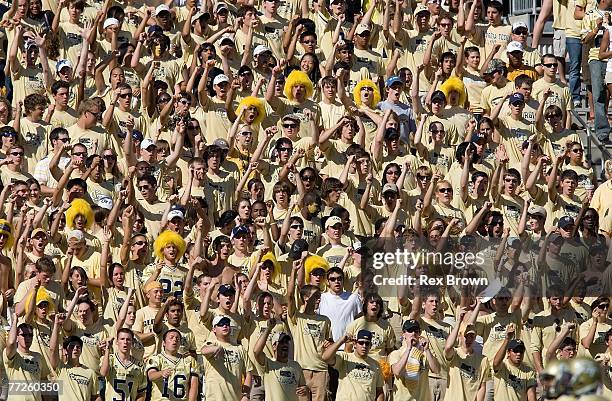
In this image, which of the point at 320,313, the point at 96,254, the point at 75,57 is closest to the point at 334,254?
the point at 320,313

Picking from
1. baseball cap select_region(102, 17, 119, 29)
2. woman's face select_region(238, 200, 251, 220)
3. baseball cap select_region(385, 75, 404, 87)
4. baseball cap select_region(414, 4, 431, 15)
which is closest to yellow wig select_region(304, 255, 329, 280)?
woman's face select_region(238, 200, 251, 220)

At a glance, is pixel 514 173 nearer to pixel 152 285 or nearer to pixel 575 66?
pixel 575 66

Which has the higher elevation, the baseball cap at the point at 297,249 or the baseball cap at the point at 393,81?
the baseball cap at the point at 393,81

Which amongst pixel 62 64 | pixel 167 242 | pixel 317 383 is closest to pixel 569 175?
pixel 317 383

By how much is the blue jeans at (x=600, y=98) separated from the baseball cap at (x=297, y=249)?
4865 millimetres

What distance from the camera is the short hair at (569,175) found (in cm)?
2505

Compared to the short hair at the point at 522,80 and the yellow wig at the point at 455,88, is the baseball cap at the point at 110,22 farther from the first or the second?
the short hair at the point at 522,80

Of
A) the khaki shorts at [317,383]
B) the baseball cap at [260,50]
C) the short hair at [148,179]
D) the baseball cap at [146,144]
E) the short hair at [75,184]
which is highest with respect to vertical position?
the baseball cap at [260,50]

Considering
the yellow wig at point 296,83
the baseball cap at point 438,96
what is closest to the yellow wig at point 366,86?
the yellow wig at point 296,83

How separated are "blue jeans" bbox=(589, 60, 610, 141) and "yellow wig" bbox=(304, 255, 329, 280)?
4.88 meters

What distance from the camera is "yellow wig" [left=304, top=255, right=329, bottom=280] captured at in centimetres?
2273

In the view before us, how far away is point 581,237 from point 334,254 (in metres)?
2.84

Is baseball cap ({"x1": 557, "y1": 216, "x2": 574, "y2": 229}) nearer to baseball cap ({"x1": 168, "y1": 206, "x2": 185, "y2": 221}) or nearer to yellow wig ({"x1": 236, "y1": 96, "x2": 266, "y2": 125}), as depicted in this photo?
yellow wig ({"x1": 236, "y1": 96, "x2": 266, "y2": 125})

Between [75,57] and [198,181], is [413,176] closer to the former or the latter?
[198,181]
